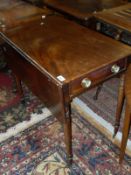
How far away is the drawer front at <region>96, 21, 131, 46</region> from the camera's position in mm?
1551

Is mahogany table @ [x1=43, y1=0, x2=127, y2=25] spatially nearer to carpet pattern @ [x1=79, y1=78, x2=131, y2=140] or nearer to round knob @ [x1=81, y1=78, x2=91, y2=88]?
carpet pattern @ [x1=79, y1=78, x2=131, y2=140]

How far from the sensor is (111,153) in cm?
149

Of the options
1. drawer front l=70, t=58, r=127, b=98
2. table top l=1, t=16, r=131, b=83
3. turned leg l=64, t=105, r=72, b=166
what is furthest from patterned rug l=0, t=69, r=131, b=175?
table top l=1, t=16, r=131, b=83

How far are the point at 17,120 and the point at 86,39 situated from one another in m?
0.89

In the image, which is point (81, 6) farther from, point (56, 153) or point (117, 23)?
point (56, 153)

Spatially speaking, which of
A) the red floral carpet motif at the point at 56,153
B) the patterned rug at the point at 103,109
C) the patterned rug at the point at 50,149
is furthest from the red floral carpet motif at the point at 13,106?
the patterned rug at the point at 103,109

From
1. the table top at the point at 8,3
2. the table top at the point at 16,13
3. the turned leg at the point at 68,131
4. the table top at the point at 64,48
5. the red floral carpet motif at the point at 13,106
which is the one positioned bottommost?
the red floral carpet motif at the point at 13,106

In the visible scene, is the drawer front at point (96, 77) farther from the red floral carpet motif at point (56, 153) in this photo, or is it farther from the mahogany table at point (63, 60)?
the red floral carpet motif at point (56, 153)

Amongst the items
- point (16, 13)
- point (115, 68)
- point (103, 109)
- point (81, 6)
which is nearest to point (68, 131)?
point (115, 68)

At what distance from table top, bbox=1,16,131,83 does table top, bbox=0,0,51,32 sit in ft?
0.38

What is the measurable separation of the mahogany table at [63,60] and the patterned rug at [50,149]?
0.14 meters

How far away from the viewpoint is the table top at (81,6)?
5.90 feet

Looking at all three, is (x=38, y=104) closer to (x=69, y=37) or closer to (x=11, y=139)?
(x=11, y=139)

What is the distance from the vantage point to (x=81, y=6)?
1949mm
